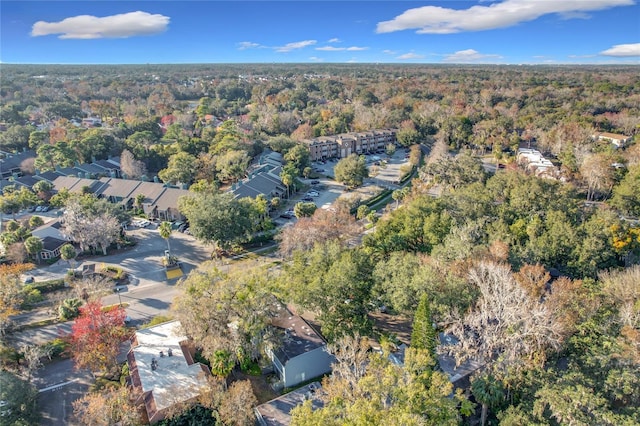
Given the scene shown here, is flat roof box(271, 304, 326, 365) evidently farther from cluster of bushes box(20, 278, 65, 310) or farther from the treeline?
cluster of bushes box(20, 278, 65, 310)

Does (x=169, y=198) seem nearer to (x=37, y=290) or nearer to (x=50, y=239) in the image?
(x=50, y=239)

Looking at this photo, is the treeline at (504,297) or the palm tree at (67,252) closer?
the treeline at (504,297)

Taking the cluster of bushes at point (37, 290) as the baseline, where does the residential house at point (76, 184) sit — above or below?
above

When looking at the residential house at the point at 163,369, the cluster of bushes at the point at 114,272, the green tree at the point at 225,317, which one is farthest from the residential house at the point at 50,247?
the green tree at the point at 225,317

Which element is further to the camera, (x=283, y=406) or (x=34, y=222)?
A: (x=34, y=222)

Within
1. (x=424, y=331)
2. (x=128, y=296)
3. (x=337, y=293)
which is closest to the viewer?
(x=424, y=331)

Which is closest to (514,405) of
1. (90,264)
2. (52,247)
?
(90,264)

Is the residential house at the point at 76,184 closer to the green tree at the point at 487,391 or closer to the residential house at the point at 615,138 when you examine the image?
the green tree at the point at 487,391

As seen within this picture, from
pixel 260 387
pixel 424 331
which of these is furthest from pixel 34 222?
pixel 424 331
